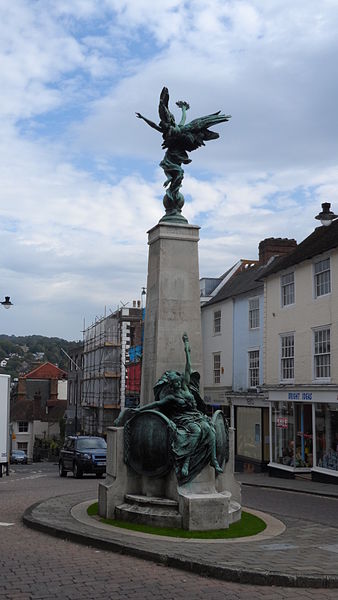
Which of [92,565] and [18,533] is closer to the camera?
[92,565]

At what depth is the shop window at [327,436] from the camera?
2230cm

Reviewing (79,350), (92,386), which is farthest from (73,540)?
(79,350)

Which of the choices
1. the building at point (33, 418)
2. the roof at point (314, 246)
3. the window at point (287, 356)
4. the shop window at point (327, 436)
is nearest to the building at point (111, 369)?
the building at point (33, 418)

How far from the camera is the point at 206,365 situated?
34844 millimetres

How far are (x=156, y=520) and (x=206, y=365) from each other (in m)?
24.3

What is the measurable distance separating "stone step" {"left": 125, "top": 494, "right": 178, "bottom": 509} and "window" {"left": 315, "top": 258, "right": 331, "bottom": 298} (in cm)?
1360

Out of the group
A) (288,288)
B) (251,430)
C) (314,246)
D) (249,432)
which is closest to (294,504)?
(314,246)

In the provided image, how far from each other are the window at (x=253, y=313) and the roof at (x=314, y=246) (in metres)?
2.60

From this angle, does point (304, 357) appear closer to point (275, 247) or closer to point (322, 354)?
point (322, 354)

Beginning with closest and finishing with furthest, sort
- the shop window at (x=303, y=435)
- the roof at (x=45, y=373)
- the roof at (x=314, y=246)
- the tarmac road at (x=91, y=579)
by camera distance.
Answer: the tarmac road at (x=91, y=579) < the roof at (x=314, y=246) < the shop window at (x=303, y=435) < the roof at (x=45, y=373)

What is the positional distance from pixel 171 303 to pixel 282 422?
14395 mm

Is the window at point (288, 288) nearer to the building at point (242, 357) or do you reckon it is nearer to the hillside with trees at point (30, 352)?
the building at point (242, 357)

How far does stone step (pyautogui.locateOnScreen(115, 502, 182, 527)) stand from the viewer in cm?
1049

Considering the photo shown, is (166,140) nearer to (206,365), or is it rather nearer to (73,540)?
(73,540)
